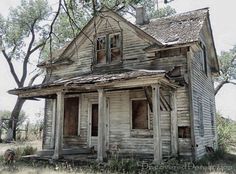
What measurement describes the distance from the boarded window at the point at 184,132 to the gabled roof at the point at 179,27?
3453 mm

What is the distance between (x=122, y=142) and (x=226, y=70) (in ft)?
82.8

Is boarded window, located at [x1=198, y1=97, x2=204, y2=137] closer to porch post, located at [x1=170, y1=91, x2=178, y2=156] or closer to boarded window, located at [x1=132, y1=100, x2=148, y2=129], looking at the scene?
porch post, located at [x1=170, y1=91, x2=178, y2=156]

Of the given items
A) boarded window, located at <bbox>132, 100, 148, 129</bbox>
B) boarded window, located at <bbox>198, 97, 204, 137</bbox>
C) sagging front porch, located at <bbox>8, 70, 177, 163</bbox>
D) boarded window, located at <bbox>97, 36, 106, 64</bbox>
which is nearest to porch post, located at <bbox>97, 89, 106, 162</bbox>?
sagging front porch, located at <bbox>8, 70, 177, 163</bbox>

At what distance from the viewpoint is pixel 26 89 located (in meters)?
11.3

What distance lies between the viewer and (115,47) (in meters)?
12.9

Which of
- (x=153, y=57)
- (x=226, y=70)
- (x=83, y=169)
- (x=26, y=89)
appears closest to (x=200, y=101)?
(x=153, y=57)

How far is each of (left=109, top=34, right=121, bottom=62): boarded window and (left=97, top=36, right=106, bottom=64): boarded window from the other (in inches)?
15.1

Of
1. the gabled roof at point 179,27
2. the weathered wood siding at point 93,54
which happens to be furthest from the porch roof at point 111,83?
the gabled roof at point 179,27

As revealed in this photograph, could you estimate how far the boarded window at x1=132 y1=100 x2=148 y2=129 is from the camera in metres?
11.5

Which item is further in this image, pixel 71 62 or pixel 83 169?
pixel 71 62

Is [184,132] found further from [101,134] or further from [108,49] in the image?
[108,49]

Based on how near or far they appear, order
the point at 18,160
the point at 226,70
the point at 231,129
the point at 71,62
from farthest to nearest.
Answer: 1. the point at 226,70
2. the point at 231,129
3. the point at 71,62
4. the point at 18,160

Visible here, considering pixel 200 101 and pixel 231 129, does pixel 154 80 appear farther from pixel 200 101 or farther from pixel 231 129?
pixel 231 129

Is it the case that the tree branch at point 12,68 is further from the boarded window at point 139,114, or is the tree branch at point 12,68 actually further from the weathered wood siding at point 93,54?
the boarded window at point 139,114
